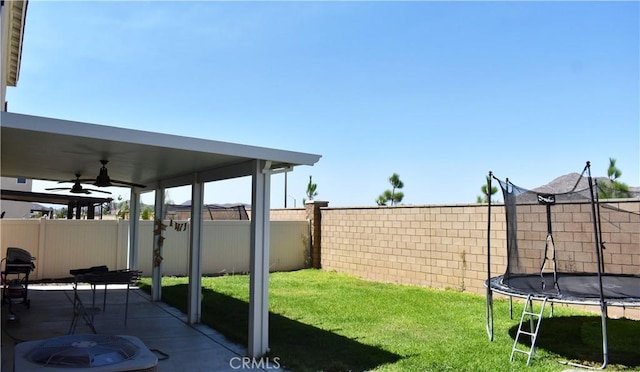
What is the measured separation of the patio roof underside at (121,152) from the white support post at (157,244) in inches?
44.7

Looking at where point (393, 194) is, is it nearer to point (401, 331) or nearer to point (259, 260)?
point (401, 331)

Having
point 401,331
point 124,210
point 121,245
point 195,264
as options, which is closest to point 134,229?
point 121,245

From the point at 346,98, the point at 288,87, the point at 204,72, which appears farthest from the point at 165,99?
the point at 346,98

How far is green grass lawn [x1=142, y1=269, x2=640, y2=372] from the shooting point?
4656 mm

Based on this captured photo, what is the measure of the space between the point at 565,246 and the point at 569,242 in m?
0.08

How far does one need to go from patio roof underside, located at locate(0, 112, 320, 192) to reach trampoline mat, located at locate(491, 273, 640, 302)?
9.66ft

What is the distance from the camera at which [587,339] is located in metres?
Result: 5.59

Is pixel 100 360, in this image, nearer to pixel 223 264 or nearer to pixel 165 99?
pixel 165 99

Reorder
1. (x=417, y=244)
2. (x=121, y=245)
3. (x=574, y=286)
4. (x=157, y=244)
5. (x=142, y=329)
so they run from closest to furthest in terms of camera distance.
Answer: (x=574, y=286), (x=142, y=329), (x=157, y=244), (x=417, y=244), (x=121, y=245)

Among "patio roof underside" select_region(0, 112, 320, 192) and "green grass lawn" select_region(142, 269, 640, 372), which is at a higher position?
"patio roof underside" select_region(0, 112, 320, 192)

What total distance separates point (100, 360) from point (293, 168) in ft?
9.98

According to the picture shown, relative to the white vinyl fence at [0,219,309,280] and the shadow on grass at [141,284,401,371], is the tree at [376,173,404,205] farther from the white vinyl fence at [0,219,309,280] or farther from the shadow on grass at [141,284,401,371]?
the shadow on grass at [141,284,401,371]

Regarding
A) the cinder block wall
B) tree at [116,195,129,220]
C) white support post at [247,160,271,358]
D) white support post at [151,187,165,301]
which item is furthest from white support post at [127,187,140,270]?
white support post at [247,160,271,358]

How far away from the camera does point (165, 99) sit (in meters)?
10.7
